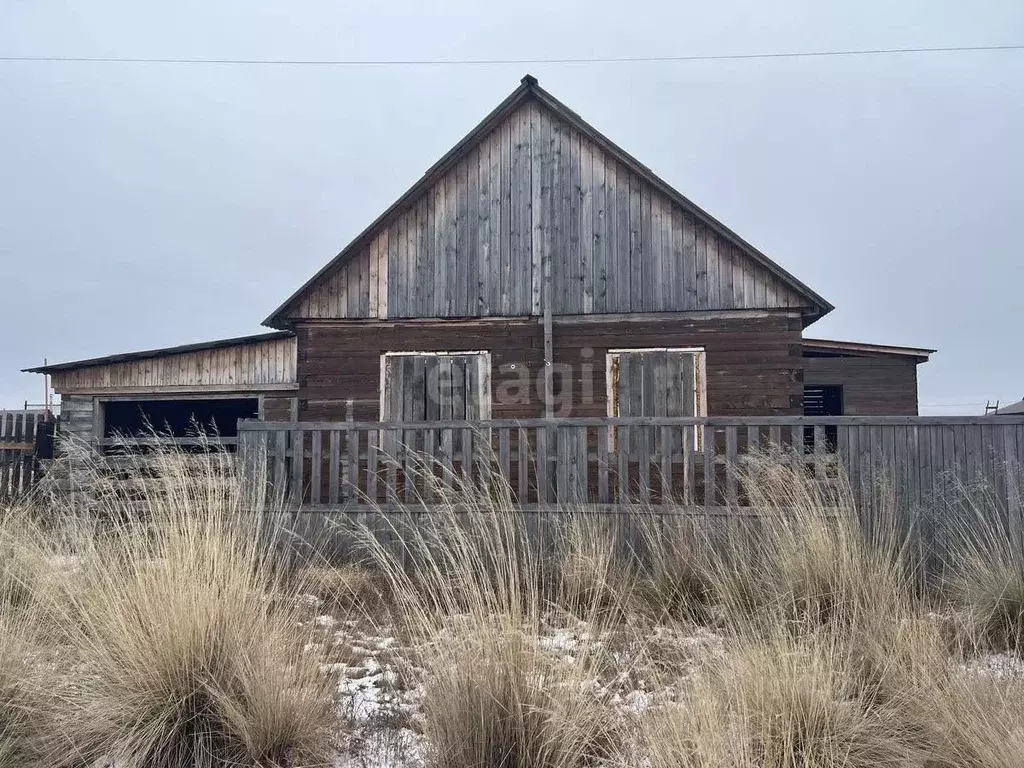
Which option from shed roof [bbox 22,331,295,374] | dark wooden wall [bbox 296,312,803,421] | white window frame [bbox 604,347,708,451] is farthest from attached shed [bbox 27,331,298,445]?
white window frame [bbox 604,347,708,451]

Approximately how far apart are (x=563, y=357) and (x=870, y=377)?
9004mm

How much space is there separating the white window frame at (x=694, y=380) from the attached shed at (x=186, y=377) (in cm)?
620

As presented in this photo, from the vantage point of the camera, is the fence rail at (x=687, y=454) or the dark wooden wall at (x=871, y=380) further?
the dark wooden wall at (x=871, y=380)

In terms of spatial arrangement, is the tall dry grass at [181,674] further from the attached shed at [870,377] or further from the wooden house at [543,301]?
the attached shed at [870,377]

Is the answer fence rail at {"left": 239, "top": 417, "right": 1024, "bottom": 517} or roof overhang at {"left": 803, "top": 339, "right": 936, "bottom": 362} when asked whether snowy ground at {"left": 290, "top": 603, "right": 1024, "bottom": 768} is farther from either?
roof overhang at {"left": 803, "top": 339, "right": 936, "bottom": 362}

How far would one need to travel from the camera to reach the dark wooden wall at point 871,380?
15375 millimetres

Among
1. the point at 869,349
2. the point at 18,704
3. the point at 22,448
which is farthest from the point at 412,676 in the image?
the point at 869,349

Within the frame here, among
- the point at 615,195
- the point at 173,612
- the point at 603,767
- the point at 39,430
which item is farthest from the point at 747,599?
the point at 39,430

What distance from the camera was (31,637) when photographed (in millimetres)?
3570

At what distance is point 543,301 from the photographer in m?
10.3

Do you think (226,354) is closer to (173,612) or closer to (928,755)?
(173,612)

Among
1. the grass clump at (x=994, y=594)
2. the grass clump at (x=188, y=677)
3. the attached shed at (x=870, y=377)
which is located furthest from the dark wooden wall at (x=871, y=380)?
the grass clump at (x=188, y=677)

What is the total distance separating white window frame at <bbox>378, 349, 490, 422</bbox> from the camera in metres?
10.3

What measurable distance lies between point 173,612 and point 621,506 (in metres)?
4.27
